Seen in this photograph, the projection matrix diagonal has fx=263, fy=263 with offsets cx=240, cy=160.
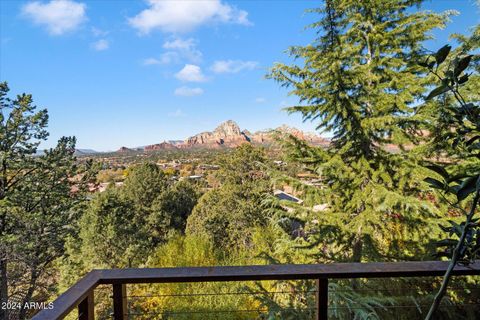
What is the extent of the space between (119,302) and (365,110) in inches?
161

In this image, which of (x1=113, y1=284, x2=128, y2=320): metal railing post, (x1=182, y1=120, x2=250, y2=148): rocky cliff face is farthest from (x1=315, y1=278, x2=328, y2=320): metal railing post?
(x1=182, y1=120, x2=250, y2=148): rocky cliff face

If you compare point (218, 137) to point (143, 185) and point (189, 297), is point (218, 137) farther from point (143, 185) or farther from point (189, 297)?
point (189, 297)

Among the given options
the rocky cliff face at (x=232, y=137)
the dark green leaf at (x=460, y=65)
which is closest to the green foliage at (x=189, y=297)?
the rocky cliff face at (x=232, y=137)

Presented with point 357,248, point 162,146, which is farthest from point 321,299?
point 162,146

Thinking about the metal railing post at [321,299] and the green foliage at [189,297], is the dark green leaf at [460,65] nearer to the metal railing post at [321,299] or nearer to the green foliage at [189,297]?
the metal railing post at [321,299]

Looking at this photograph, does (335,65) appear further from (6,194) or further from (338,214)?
(6,194)

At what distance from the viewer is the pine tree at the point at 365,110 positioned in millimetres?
3744

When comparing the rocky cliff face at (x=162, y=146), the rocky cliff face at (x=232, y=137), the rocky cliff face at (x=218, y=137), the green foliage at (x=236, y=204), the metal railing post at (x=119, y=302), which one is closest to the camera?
the metal railing post at (x=119, y=302)

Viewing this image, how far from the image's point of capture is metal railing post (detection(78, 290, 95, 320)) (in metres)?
Result: 1.10

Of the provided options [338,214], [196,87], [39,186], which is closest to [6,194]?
[39,186]

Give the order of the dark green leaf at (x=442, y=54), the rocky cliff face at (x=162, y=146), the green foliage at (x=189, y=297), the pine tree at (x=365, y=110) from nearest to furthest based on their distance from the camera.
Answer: the dark green leaf at (x=442, y=54)
the pine tree at (x=365, y=110)
the green foliage at (x=189, y=297)
the rocky cliff face at (x=162, y=146)

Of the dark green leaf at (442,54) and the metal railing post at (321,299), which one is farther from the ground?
the dark green leaf at (442,54)

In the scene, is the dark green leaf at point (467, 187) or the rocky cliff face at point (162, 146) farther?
the rocky cliff face at point (162, 146)

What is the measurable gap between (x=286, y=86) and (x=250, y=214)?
10169 mm
